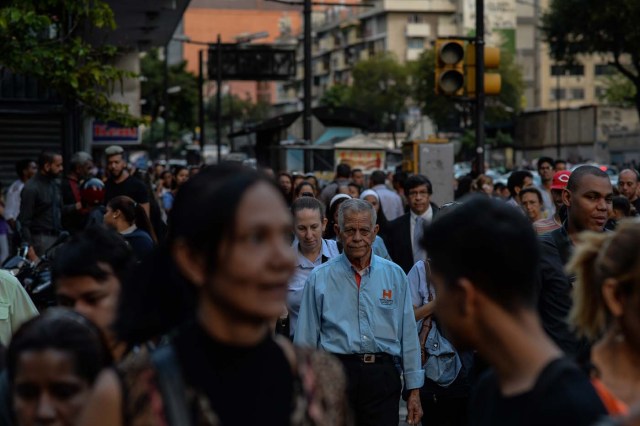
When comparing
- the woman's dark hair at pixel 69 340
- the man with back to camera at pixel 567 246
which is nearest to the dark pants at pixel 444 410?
the man with back to camera at pixel 567 246

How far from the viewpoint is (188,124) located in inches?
3147

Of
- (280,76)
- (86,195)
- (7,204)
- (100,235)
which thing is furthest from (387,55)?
(100,235)

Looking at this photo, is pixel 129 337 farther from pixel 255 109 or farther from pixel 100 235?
pixel 255 109

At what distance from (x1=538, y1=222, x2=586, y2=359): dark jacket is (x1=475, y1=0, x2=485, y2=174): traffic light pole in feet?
35.4

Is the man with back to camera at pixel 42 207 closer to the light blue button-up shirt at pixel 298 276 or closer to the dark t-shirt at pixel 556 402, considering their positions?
the light blue button-up shirt at pixel 298 276

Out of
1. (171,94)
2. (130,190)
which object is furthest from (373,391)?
(171,94)

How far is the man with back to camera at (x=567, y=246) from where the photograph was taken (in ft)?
25.0

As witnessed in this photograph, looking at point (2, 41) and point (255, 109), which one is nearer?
point (2, 41)

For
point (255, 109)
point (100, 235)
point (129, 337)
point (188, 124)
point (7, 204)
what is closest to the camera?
point (129, 337)

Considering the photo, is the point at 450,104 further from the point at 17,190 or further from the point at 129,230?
the point at 129,230

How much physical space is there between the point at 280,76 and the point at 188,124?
2530 cm

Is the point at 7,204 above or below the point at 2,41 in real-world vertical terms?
below

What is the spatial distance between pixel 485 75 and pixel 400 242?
6.29 metres

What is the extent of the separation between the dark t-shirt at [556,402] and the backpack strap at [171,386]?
0.79 meters
